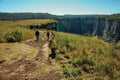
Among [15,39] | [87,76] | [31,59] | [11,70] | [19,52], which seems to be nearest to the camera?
[87,76]

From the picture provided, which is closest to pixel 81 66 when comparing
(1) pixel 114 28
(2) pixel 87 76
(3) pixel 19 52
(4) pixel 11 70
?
(2) pixel 87 76

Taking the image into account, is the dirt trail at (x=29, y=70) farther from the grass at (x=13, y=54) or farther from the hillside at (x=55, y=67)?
the grass at (x=13, y=54)

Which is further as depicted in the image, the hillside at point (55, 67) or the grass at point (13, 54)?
the grass at point (13, 54)

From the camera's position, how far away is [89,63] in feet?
69.6

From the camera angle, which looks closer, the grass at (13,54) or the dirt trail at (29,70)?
the dirt trail at (29,70)

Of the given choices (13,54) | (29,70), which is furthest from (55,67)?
(13,54)

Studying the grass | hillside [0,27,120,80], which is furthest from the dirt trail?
the grass

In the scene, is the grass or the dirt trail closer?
the dirt trail

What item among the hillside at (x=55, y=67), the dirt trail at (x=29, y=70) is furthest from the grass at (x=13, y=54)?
the dirt trail at (x=29, y=70)

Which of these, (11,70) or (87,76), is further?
(11,70)

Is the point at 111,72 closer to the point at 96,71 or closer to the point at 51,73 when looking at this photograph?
the point at 96,71

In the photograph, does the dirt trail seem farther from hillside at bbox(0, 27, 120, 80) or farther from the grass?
the grass

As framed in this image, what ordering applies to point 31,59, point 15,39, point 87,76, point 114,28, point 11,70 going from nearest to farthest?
point 87,76
point 11,70
point 31,59
point 15,39
point 114,28

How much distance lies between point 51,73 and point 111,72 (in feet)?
14.6
